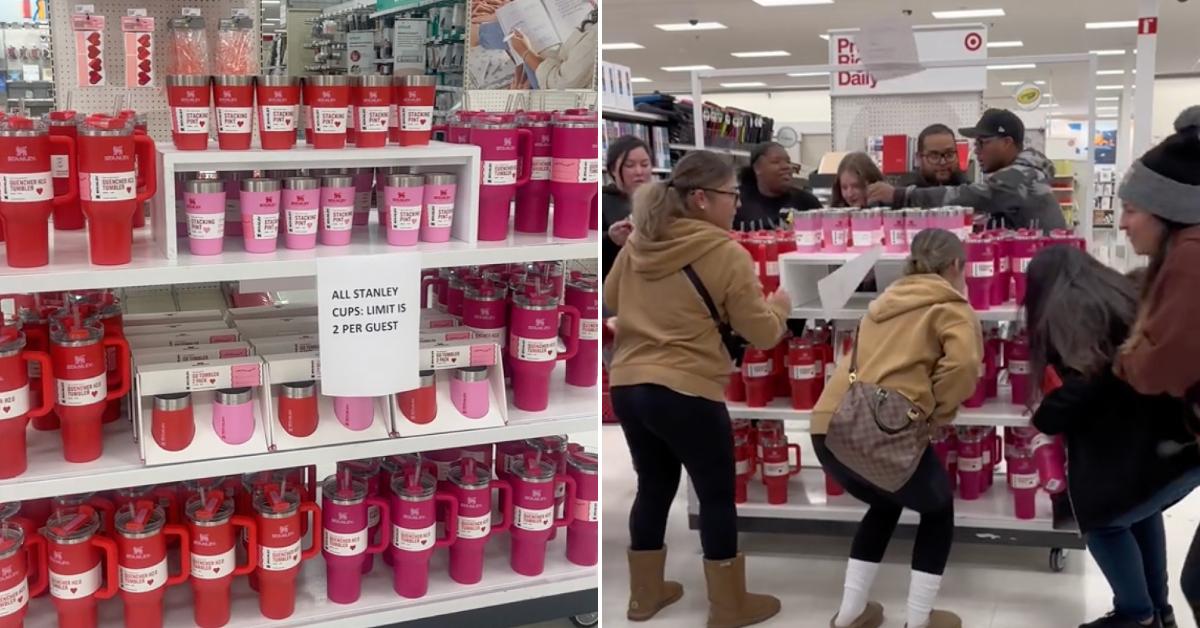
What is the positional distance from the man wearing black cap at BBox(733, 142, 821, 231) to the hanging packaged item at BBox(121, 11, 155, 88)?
8.75 ft

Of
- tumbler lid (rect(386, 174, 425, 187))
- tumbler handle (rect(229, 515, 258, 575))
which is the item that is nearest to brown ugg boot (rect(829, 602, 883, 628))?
tumbler handle (rect(229, 515, 258, 575))

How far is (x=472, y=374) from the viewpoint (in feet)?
9.08

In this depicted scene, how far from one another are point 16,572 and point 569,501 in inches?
53.2

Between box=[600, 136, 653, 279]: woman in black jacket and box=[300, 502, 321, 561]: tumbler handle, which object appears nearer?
box=[300, 502, 321, 561]: tumbler handle

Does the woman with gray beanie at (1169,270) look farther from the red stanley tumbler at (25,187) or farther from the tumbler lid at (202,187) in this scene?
the red stanley tumbler at (25,187)

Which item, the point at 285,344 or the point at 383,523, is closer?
the point at 285,344

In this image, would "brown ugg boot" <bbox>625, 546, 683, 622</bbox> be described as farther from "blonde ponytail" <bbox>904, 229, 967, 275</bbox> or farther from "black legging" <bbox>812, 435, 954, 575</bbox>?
"blonde ponytail" <bbox>904, 229, 967, 275</bbox>

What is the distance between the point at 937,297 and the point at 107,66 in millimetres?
2490

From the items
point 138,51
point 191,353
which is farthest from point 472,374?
point 138,51

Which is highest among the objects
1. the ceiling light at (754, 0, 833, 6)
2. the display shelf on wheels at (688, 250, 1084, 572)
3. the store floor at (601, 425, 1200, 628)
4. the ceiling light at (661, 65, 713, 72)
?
the ceiling light at (661, 65, 713, 72)

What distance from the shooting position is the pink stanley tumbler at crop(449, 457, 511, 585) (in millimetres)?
2881

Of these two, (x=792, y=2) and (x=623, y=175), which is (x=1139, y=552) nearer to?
(x=623, y=175)

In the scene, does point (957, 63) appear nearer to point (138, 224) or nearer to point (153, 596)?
point (138, 224)

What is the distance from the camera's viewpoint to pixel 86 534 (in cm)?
248
